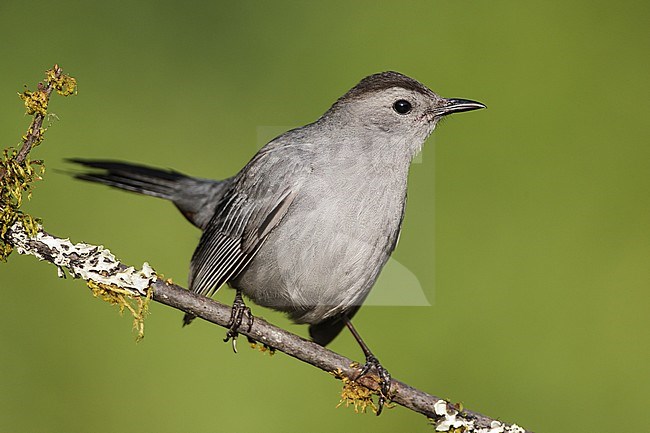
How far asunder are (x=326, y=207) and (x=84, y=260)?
0.65 metres

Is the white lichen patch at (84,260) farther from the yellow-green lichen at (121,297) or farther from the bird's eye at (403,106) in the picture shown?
the bird's eye at (403,106)

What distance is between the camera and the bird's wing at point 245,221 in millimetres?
2125

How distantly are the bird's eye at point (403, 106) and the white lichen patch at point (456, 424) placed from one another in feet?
2.66

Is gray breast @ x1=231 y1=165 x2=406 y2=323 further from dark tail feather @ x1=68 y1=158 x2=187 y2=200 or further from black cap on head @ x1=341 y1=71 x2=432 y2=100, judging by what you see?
dark tail feather @ x1=68 y1=158 x2=187 y2=200

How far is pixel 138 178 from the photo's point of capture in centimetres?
263

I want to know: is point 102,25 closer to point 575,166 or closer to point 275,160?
point 275,160

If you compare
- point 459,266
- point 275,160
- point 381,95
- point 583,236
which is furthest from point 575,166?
point 275,160

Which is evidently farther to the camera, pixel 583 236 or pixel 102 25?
pixel 102 25

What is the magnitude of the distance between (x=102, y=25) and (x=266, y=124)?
2.51 feet

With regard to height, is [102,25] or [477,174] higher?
[102,25]

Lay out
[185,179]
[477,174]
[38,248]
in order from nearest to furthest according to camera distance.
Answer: [38,248] → [185,179] → [477,174]

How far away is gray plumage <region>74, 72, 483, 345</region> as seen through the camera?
6.72 ft

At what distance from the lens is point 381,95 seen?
2.20 meters
